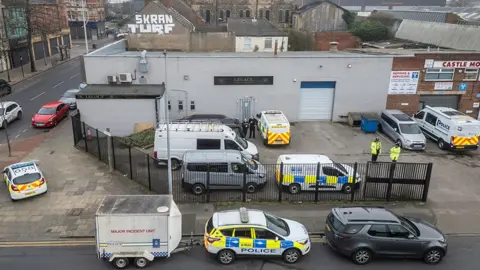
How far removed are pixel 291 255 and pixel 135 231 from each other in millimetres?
4894

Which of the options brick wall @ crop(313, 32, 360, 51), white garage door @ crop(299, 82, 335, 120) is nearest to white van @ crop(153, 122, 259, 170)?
white garage door @ crop(299, 82, 335, 120)

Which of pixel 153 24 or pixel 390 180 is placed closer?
pixel 390 180

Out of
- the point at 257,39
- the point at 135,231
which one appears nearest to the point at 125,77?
the point at 135,231

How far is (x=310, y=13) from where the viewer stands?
6612 centimetres

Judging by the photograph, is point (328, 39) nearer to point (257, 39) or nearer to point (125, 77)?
point (257, 39)

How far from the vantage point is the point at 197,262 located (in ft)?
41.5

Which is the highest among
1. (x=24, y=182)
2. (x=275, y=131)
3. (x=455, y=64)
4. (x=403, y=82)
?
(x=455, y=64)

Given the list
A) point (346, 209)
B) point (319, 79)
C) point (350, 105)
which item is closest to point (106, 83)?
point (319, 79)

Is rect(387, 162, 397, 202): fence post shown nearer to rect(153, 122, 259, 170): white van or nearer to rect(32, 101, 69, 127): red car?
rect(153, 122, 259, 170): white van

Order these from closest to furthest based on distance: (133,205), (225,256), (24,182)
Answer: (133,205)
(225,256)
(24,182)

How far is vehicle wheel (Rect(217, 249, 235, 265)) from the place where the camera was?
12461 mm

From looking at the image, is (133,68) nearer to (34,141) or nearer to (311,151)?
(34,141)

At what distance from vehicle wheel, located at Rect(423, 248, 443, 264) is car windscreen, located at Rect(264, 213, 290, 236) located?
177 inches

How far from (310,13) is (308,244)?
194 feet
